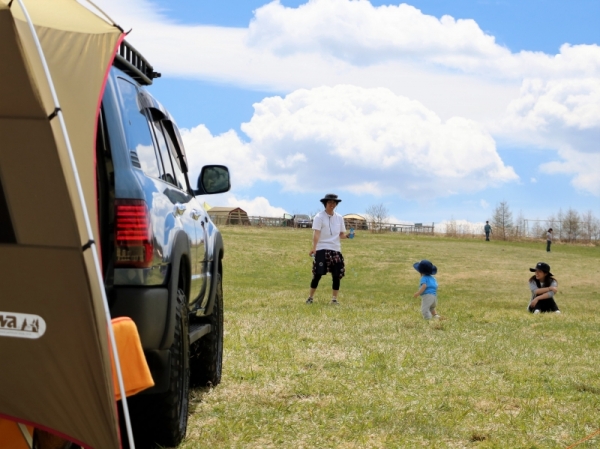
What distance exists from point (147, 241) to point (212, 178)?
3370mm

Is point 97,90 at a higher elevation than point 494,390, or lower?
higher

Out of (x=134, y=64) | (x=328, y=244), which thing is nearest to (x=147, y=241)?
(x=134, y=64)

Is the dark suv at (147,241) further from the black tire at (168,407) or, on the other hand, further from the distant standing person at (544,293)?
the distant standing person at (544,293)

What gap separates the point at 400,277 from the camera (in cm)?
3020

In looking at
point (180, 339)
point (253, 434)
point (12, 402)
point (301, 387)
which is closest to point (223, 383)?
point (301, 387)

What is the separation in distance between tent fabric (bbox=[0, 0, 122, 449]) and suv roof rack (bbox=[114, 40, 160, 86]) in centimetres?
120

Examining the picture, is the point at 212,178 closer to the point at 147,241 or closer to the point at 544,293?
the point at 147,241

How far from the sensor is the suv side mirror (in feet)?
24.6

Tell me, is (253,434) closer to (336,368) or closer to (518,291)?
(336,368)

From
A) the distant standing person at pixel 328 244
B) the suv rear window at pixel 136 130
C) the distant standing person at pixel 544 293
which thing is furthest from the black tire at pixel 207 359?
the distant standing person at pixel 544 293

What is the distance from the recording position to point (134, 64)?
5.45 metres

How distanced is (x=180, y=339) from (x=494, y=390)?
122 inches

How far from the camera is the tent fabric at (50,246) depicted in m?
3.45

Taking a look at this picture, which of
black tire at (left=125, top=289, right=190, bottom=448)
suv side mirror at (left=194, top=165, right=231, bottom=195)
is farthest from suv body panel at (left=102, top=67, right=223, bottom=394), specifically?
suv side mirror at (left=194, top=165, right=231, bottom=195)
